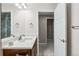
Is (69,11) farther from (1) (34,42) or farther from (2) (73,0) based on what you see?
(2) (73,0)

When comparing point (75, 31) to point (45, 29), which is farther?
point (45, 29)

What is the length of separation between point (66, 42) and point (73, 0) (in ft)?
4.13

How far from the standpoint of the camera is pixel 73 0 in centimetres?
108

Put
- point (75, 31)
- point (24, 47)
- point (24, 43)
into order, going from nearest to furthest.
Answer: point (75, 31)
point (24, 47)
point (24, 43)

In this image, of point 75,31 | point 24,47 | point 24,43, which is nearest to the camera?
point 75,31

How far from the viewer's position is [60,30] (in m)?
2.50

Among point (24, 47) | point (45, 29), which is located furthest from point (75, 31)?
point (24, 47)

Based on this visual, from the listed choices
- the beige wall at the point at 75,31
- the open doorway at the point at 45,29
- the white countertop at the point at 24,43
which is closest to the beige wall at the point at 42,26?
the open doorway at the point at 45,29

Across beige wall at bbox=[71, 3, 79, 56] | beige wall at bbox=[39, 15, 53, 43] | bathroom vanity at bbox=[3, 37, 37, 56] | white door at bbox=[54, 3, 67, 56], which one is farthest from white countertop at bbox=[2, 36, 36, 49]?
beige wall at bbox=[71, 3, 79, 56]

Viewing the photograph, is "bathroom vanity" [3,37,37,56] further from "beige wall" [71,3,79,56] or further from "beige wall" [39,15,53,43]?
"beige wall" [71,3,79,56]

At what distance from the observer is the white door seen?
2189 millimetres

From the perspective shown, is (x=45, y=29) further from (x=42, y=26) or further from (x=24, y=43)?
(x=24, y=43)

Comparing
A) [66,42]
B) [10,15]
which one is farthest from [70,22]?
[10,15]

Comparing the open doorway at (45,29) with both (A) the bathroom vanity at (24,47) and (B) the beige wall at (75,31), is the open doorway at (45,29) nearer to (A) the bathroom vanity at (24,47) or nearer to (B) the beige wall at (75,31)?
(A) the bathroom vanity at (24,47)
